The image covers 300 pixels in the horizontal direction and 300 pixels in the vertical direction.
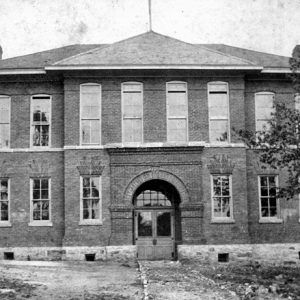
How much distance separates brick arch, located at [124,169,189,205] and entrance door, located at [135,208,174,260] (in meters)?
1.48

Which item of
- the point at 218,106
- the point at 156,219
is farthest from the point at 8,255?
the point at 218,106

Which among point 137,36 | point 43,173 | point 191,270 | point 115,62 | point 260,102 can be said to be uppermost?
point 137,36

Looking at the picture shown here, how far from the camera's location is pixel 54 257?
21.8m

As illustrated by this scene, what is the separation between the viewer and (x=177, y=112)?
2223 cm

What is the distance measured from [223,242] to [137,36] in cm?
952

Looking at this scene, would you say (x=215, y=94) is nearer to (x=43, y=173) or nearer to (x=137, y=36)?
(x=137, y=36)

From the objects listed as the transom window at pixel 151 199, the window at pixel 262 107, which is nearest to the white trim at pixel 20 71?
the transom window at pixel 151 199

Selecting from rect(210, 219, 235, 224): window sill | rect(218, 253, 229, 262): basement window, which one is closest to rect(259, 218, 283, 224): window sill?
rect(210, 219, 235, 224): window sill

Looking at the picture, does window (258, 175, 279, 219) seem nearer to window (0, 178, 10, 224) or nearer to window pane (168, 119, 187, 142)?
window pane (168, 119, 187, 142)

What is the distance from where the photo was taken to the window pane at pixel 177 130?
22.1 metres

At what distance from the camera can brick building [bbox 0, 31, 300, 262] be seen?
21609 millimetres

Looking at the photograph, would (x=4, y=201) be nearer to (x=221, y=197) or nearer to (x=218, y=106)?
(x=221, y=197)

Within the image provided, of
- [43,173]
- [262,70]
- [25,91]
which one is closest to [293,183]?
[262,70]

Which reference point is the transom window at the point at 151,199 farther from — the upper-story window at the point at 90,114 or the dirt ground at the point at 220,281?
the upper-story window at the point at 90,114
